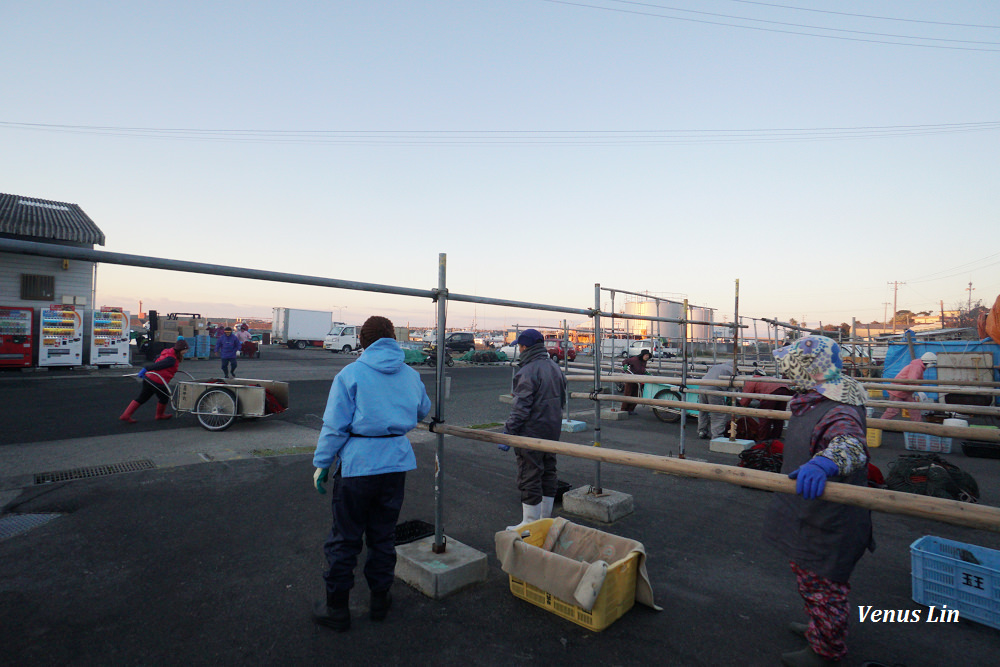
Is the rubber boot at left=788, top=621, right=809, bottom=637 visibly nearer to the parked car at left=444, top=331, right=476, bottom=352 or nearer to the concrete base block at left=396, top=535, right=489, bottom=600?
the concrete base block at left=396, top=535, right=489, bottom=600

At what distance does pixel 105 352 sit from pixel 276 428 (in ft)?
47.5

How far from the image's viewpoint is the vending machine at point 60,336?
56.4 feet

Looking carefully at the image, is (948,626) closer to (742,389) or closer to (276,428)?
(742,389)

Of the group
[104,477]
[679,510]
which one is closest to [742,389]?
[679,510]

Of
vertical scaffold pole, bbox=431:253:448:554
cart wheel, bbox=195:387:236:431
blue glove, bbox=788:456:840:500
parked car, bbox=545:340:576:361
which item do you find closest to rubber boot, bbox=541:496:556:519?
vertical scaffold pole, bbox=431:253:448:554

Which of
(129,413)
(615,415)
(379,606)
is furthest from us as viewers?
(615,415)

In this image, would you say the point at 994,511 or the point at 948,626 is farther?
the point at 948,626

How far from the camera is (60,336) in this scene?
689 inches

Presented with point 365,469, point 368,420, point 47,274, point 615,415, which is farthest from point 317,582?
Result: point 47,274

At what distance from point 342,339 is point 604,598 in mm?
35717

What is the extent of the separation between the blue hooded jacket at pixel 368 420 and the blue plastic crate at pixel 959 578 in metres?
3.52

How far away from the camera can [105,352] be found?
18.8 m

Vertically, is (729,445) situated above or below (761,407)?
below

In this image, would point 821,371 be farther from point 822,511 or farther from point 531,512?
point 531,512
